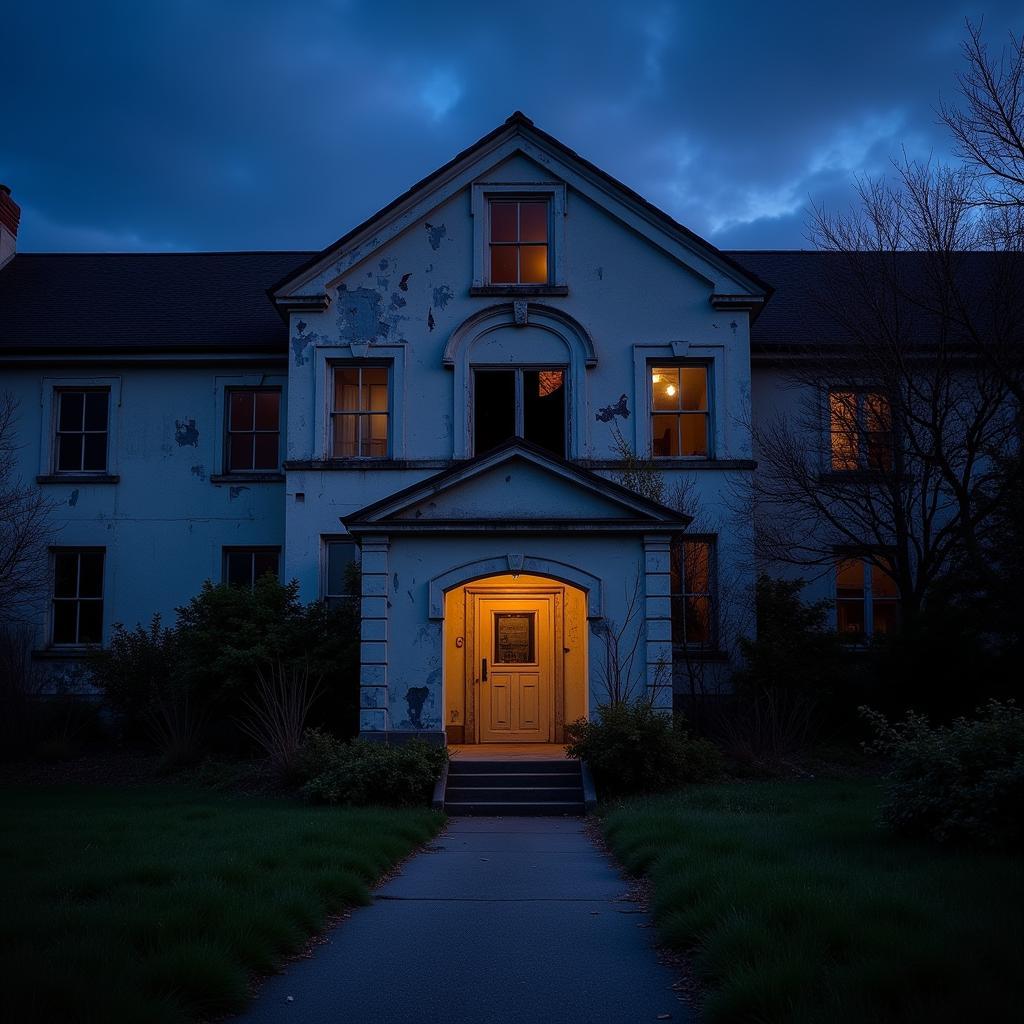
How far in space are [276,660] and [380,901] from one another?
30.3ft

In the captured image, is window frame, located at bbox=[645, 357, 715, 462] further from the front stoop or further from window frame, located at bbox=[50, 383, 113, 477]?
window frame, located at bbox=[50, 383, 113, 477]

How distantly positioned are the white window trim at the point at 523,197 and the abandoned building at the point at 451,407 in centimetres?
6

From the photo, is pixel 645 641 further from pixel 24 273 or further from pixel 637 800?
pixel 24 273

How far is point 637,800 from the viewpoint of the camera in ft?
46.6

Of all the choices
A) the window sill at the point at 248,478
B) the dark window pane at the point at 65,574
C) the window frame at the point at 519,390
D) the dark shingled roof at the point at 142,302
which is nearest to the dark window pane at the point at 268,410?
the dark shingled roof at the point at 142,302

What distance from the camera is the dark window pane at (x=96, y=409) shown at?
22.1m

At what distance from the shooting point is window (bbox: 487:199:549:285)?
20.7 meters

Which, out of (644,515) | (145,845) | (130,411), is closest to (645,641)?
(644,515)

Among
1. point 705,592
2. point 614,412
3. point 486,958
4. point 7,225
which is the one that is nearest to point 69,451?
point 7,225

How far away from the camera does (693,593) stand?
65.0ft

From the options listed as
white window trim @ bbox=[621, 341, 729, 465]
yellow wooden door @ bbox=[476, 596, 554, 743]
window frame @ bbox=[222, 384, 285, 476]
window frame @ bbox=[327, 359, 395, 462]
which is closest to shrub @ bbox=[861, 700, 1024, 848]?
yellow wooden door @ bbox=[476, 596, 554, 743]

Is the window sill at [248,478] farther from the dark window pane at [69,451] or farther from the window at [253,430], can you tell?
the dark window pane at [69,451]

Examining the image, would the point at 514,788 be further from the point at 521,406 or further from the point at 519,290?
the point at 519,290

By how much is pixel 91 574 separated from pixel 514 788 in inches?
416
